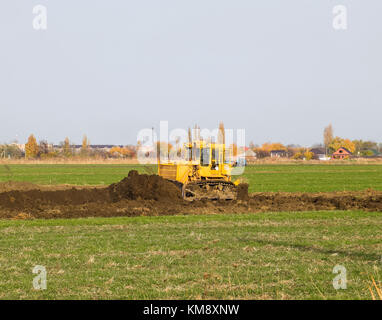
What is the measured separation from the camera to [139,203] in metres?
25.0

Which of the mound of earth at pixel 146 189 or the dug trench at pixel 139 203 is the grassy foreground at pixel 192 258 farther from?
the mound of earth at pixel 146 189

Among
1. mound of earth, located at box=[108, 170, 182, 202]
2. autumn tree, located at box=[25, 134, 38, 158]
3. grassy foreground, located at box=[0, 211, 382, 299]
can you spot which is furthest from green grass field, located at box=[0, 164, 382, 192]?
autumn tree, located at box=[25, 134, 38, 158]

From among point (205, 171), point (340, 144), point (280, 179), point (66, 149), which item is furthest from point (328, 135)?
point (205, 171)

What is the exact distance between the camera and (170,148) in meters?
28.8

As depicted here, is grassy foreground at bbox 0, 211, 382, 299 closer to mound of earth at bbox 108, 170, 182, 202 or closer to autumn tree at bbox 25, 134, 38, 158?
mound of earth at bbox 108, 170, 182, 202

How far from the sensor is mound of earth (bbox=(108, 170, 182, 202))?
25594 millimetres

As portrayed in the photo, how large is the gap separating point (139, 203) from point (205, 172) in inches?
143

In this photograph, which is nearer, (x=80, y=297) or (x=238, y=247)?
(x=80, y=297)

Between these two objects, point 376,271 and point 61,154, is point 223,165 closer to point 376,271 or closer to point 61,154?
point 376,271

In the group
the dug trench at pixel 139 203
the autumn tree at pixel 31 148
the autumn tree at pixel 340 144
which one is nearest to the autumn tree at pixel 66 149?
the autumn tree at pixel 31 148

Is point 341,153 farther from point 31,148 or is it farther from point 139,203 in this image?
point 139,203

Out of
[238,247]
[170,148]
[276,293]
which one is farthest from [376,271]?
[170,148]

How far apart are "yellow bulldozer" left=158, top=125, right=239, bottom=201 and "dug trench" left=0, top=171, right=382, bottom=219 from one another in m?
0.46
